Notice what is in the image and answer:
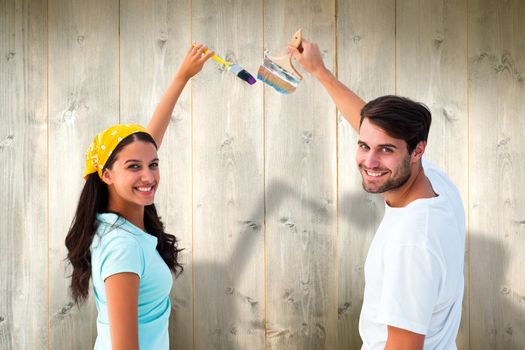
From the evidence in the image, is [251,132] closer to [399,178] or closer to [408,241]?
[399,178]

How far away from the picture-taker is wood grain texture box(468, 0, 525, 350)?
233 centimetres

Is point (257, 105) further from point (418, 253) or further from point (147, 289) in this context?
point (418, 253)

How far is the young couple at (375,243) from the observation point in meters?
1.20

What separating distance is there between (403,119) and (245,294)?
127cm

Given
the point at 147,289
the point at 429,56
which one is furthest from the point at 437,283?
the point at 429,56

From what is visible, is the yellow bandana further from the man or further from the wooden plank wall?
the wooden plank wall

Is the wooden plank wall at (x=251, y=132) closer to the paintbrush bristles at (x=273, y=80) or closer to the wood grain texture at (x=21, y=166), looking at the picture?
the wood grain texture at (x=21, y=166)

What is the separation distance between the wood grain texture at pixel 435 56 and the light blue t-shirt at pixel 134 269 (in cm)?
134

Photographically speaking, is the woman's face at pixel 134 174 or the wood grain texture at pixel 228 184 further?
the wood grain texture at pixel 228 184

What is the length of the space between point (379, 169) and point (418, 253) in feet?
0.79

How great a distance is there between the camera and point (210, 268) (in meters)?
2.36

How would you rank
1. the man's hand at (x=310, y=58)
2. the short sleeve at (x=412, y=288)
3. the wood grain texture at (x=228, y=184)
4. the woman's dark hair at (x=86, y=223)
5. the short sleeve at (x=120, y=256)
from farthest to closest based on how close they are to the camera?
the wood grain texture at (x=228, y=184)
the man's hand at (x=310, y=58)
the woman's dark hair at (x=86, y=223)
the short sleeve at (x=120, y=256)
the short sleeve at (x=412, y=288)

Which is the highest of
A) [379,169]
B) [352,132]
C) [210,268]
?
[352,132]

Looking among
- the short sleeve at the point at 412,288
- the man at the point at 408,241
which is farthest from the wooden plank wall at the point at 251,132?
the short sleeve at the point at 412,288
